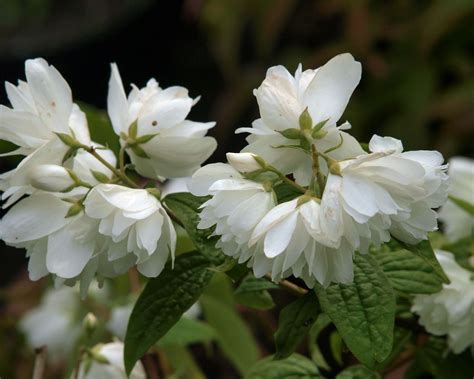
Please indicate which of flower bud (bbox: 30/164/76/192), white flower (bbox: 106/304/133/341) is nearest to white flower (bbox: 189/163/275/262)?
flower bud (bbox: 30/164/76/192)

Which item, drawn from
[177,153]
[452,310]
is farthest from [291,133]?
[452,310]

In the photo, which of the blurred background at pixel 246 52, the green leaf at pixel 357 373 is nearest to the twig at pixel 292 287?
the green leaf at pixel 357 373

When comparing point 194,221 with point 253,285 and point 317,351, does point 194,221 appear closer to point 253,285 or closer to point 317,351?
point 253,285

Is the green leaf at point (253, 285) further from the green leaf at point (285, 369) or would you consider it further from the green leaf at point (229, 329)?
the green leaf at point (229, 329)

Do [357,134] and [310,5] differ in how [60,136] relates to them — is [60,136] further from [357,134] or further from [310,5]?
[310,5]

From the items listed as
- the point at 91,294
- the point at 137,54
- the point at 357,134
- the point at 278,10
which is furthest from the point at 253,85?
the point at 91,294
